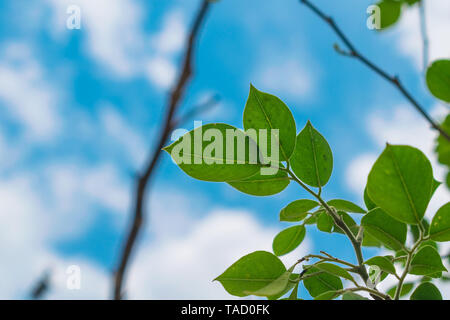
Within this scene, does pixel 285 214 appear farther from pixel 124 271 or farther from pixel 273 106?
pixel 124 271

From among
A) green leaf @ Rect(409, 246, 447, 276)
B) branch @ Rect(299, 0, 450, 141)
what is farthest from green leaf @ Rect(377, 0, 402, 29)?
green leaf @ Rect(409, 246, 447, 276)

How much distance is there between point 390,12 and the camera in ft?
2.24

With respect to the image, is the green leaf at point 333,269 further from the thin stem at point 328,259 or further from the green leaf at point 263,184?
the green leaf at point 263,184

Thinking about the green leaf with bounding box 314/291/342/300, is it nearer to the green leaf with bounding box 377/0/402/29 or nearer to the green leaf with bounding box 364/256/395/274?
the green leaf with bounding box 364/256/395/274

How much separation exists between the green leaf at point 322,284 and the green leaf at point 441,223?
0.18 meters

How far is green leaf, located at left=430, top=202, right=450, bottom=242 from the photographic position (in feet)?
1.90

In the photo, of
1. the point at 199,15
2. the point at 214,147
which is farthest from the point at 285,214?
the point at 199,15

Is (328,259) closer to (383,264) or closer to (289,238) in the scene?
(383,264)

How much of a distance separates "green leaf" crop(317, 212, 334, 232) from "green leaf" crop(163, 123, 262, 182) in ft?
0.56

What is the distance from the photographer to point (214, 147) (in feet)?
1.98

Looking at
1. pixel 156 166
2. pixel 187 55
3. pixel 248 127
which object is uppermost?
pixel 187 55

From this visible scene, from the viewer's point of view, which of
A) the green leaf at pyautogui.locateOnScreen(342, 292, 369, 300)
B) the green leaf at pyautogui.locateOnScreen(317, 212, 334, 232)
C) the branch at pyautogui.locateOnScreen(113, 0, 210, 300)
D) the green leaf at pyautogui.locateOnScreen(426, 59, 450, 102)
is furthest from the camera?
the branch at pyautogui.locateOnScreen(113, 0, 210, 300)
